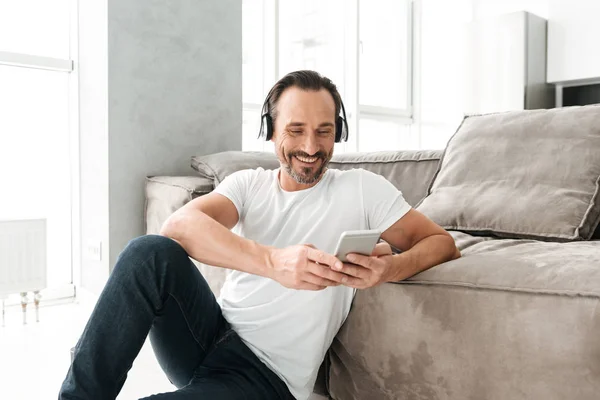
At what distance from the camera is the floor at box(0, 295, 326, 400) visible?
166 centimetres

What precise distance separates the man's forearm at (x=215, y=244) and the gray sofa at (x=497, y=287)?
288mm

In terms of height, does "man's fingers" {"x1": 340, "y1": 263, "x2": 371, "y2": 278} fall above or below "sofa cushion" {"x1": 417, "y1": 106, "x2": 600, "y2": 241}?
below

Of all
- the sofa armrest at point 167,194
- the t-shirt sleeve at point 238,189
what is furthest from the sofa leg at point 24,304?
the t-shirt sleeve at point 238,189

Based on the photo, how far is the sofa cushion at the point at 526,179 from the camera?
1549 mm

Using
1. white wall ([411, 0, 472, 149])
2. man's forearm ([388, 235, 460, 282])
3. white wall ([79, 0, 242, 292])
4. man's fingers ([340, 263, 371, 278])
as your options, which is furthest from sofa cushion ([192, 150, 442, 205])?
white wall ([411, 0, 472, 149])

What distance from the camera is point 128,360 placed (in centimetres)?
109

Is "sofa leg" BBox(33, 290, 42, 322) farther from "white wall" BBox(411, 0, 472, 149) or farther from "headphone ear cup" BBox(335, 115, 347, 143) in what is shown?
"white wall" BBox(411, 0, 472, 149)

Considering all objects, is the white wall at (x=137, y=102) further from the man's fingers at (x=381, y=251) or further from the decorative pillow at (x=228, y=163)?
the man's fingers at (x=381, y=251)

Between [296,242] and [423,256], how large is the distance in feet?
0.92

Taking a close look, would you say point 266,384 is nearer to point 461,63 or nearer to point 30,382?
point 30,382

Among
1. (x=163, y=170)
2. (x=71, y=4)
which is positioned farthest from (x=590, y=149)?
(x=71, y=4)

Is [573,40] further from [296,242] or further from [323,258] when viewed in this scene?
[323,258]

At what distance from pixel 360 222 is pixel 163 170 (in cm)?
143

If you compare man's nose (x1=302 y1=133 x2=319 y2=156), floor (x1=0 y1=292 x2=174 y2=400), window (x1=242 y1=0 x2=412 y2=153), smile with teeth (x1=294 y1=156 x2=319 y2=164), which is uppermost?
window (x1=242 y1=0 x2=412 y2=153)
